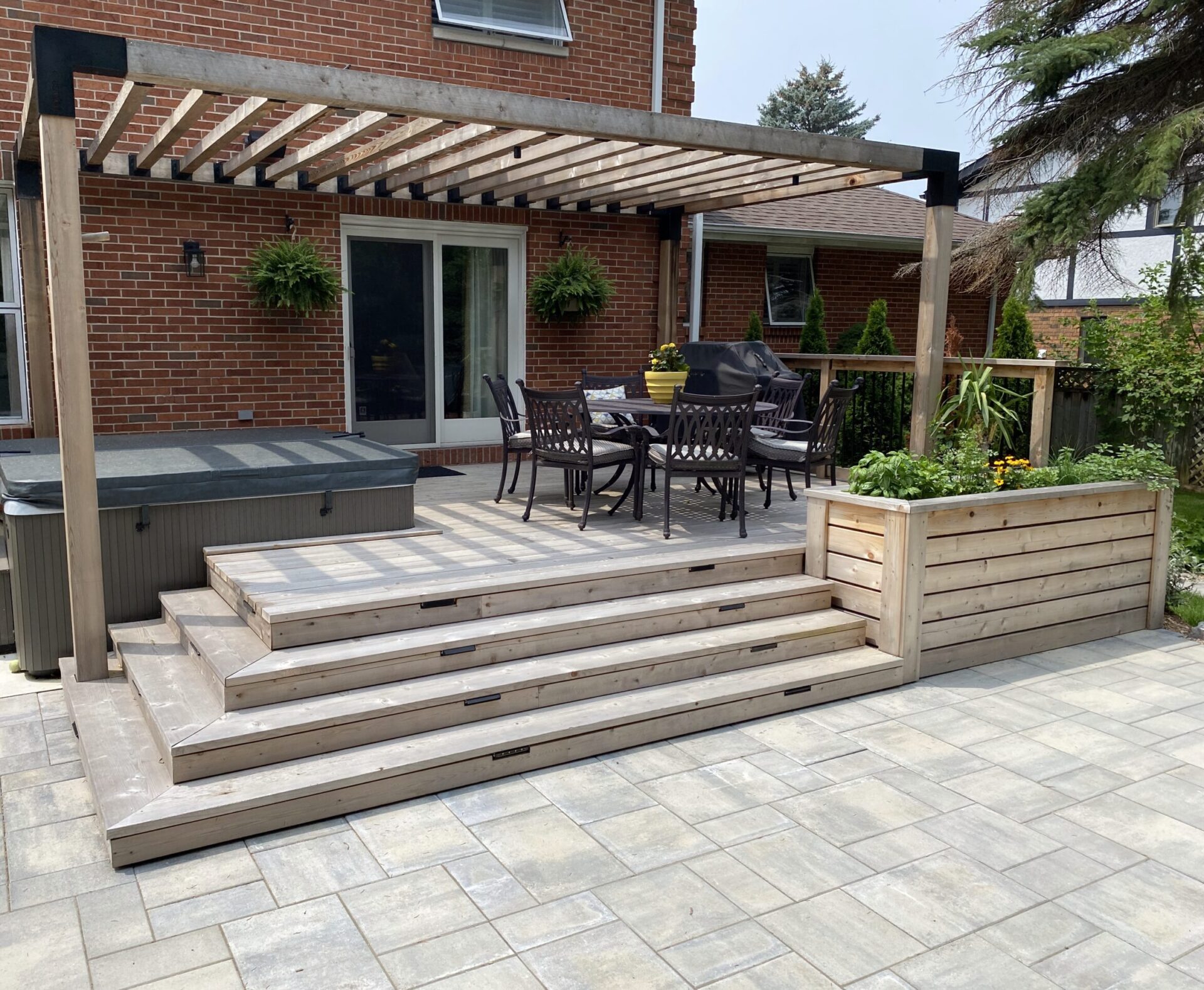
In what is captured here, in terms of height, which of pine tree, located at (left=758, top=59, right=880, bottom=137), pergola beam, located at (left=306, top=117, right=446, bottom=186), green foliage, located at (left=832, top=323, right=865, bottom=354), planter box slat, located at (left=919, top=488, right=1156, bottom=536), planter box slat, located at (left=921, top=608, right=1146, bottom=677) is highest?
pine tree, located at (left=758, top=59, right=880, bottom=137)

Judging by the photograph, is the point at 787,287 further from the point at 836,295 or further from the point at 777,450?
the point at 777,450

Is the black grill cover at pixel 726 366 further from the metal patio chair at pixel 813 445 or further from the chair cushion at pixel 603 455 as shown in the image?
the chair cushion at pixel 603 455

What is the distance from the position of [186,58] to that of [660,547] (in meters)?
2.99

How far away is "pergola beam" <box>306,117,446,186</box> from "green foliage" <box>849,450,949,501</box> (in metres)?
2.55

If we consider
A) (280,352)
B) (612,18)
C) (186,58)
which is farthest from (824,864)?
(612,18)

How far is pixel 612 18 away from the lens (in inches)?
338

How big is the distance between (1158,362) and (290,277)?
662cm

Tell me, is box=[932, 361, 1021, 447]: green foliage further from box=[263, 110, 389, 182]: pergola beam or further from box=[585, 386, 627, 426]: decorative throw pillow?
box=[263, 110, 389, 182]: pergola beam

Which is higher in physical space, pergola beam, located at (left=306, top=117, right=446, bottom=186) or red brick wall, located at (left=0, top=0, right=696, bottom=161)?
red brick wall, located at (left=0, top=0, right=696, bottom=161)

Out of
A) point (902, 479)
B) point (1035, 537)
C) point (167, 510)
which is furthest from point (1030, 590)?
point (167, 510)

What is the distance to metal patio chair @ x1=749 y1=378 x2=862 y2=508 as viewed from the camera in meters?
5.98

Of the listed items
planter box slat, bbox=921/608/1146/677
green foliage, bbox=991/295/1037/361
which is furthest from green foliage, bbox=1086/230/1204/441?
planter box slat, bbox=921/608/1146/677

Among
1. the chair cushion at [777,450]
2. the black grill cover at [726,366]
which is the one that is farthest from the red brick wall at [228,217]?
the chair cushion at [777,450]

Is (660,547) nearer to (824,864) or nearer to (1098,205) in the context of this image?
(824,864)
